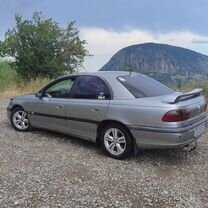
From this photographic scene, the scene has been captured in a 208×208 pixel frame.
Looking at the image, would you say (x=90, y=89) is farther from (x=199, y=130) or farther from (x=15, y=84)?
(x=15, y=84)

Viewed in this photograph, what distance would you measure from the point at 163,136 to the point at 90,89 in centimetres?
184

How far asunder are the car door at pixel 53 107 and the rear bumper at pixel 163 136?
1762 mm

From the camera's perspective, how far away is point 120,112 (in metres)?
6.09

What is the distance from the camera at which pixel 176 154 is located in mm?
6488

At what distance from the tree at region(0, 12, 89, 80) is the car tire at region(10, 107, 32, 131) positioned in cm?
1193

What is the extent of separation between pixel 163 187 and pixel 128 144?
3.99ft

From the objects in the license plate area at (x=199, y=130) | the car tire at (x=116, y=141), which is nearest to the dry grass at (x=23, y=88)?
the car tire at (x=116, y=141)

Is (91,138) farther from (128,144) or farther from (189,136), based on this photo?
(189,136)

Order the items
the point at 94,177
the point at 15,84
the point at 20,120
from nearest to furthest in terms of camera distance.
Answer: the point at 94,177 < the point at 20,120 < the point at 15,84

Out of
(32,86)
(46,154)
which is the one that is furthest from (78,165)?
(32,86)

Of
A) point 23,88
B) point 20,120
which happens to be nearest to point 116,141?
point 20,120

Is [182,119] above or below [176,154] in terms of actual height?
above

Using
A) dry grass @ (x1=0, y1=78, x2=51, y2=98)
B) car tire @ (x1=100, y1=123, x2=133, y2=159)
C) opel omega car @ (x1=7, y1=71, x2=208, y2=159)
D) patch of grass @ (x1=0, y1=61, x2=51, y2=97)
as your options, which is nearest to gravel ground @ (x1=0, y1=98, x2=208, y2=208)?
car tire @ (x1=100, y1=123, x2=133, y2=159)

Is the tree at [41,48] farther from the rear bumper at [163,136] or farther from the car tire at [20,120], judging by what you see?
the rear bumper at [163,136]
